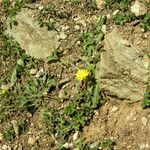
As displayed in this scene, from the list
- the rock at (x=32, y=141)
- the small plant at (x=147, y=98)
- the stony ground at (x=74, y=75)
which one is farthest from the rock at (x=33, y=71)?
the small plant at (x=147, y=98)

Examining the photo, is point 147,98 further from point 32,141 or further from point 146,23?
point 32,141

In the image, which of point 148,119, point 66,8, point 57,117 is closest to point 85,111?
point 57,117

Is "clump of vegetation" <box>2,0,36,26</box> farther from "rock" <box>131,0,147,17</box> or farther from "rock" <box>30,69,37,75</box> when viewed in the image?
"rock" <box>131,0,147,17</box>

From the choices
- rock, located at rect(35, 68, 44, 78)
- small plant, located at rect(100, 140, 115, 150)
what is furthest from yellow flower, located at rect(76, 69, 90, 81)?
small plant, located at rect(100, 140, 115, 150)

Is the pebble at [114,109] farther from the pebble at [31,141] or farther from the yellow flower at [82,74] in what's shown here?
the pebble at [31,141]

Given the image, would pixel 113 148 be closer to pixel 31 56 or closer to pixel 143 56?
pixel 143 56

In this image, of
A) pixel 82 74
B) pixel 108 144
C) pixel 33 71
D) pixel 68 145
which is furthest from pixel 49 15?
pixel 108 144
